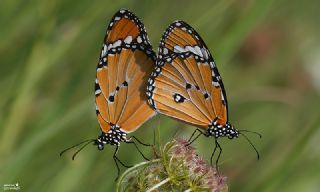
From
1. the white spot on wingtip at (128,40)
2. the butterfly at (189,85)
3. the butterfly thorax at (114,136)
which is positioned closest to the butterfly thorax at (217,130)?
the butterfly at (189,85)

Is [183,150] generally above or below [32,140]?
below

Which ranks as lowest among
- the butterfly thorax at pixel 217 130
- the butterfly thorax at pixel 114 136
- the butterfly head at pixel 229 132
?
the butterfly head at pixel 229 132

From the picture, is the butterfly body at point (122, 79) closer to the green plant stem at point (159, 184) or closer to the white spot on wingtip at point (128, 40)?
the white spot on wingtip at point (128, 40)

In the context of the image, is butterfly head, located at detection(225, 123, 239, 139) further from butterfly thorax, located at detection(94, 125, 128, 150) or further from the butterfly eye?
butterfly thorax, located at detection(94, 125, 128, 150)

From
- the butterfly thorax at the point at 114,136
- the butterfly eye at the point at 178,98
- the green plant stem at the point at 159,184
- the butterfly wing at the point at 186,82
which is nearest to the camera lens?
the green plant stem at the point at 159,184

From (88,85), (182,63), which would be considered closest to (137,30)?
(182,63)

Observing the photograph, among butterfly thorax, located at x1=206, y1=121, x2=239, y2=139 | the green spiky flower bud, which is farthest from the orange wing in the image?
the green spiky flower bud

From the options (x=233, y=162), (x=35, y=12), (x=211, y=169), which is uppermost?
(x=35, y=12)

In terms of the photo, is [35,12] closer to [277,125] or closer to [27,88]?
[27,88]
